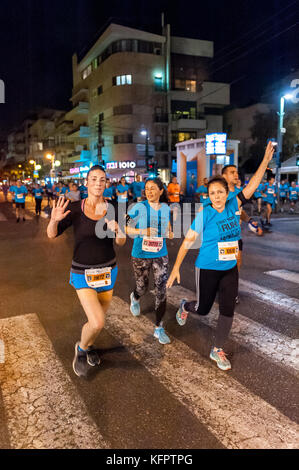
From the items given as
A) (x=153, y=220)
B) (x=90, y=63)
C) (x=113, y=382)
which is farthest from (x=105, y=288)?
(x=90, y=63)

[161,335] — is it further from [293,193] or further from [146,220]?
[293,193]

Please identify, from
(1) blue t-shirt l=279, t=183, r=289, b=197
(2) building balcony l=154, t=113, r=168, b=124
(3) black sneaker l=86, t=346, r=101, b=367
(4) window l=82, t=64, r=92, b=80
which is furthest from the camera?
(4) window l=82, t=64, r=92, b=80

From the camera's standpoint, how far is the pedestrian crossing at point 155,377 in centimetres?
274

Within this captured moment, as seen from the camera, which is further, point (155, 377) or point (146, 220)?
point (146, 220)

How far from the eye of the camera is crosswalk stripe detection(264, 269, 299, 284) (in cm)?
712

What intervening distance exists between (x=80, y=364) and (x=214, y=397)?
133cm

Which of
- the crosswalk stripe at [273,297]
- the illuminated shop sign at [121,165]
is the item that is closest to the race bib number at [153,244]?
the crosswalk stripe at [273,297]

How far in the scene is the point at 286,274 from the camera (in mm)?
7492

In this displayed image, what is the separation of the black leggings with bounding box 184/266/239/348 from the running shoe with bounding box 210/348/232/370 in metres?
0.07

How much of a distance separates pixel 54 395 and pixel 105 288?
1063 mm

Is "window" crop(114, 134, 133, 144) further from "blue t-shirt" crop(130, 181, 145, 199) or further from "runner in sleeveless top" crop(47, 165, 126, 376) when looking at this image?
"runner in sleeveless top" crop(47, 165, 126, 376)

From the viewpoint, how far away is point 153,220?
15.0 feet

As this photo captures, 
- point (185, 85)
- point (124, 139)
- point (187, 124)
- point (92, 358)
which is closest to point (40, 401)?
point (92, 358)

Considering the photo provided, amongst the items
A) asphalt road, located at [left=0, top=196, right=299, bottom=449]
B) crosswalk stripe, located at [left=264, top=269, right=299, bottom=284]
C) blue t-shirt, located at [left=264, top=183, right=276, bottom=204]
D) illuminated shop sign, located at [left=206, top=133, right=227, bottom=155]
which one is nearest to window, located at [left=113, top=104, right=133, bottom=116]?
illuminated shop sign, located at [left=206, top=133, right=227, bottom=155]
